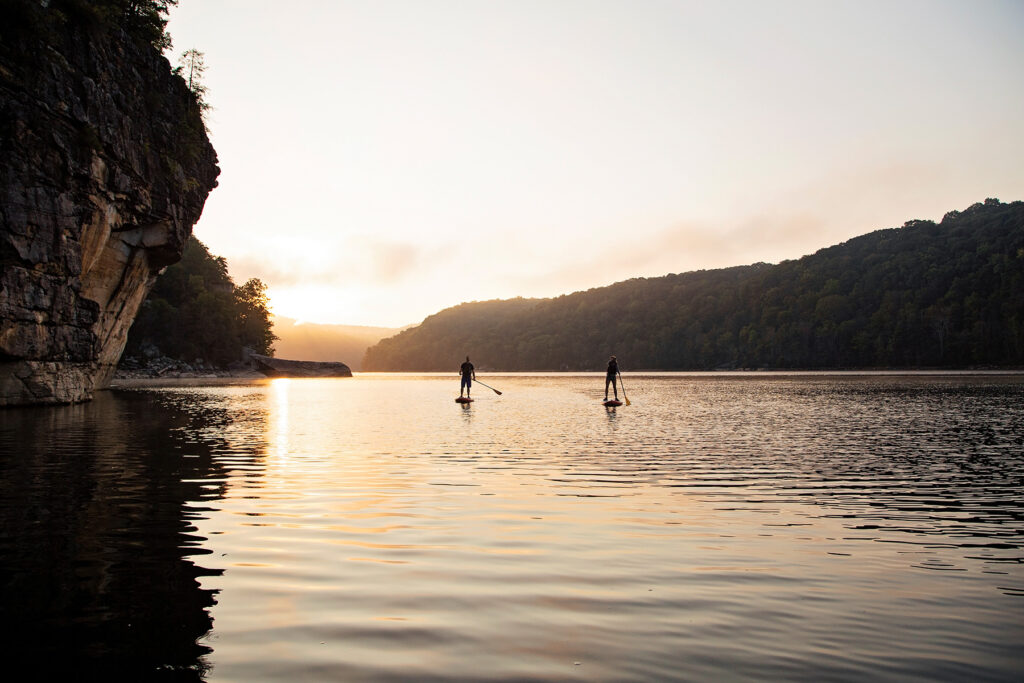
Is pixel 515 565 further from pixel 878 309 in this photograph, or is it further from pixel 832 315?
pixel 832 315

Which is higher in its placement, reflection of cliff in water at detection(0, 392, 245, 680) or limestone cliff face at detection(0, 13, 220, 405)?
limestone cliff face at detection(0, 13, 220, 405)

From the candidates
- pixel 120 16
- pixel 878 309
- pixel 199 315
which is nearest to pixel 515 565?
pixel 120 16

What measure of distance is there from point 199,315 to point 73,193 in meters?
77.9

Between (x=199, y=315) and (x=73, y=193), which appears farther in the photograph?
(x=199, y=315)

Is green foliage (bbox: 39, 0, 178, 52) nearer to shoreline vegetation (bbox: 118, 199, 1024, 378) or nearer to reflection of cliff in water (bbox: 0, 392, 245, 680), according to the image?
reflection of cliff in water (bbox: 0, 392, 245, 680)

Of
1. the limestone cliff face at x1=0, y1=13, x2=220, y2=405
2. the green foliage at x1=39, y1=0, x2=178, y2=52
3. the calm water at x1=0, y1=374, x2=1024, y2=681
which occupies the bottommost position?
the calm water at x1=0, y1=374, x2=1024, y2=681

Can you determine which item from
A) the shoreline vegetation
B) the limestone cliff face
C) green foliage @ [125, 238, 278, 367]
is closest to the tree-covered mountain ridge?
the shoreline vegetation

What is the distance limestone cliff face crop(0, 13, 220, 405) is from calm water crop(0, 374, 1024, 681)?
1726cm

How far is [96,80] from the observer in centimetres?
3378

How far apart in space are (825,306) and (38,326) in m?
149

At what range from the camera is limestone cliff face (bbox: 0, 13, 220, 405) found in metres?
28.4

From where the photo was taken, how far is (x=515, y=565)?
6.95 m

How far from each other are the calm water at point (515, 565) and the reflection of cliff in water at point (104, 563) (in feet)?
0.11

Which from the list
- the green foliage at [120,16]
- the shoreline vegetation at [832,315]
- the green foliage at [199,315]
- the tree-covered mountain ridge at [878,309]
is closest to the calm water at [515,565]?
the green foliage at [120,16]
